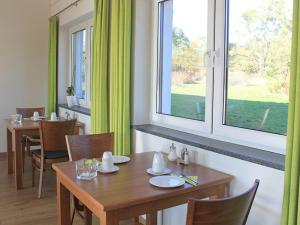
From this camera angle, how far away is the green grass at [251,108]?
1952 millimetres

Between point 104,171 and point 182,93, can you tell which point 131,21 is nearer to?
point 182,93

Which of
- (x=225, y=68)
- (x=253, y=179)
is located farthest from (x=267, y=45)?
(x=253, y=179)

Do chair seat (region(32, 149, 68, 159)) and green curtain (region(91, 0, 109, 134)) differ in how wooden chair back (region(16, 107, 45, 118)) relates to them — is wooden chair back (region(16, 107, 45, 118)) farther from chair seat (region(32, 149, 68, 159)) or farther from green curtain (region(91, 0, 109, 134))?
green curtain (region(91, 0, 109, 134))

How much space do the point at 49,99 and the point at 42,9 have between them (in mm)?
1449

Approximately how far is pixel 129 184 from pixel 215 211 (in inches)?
26.0

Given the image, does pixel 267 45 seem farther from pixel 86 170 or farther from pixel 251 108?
pixel 86 170

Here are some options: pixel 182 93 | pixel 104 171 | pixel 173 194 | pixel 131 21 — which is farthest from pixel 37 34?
pixel 173 194

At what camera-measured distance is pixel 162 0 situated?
2.88 metres

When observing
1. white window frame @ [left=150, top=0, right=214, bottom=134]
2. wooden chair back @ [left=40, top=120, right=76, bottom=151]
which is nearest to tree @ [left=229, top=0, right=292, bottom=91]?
white window frame @ [left=150, top=0, right=214, bottom=134]

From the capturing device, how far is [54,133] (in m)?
3.54

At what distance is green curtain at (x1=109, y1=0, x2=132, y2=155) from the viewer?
9.52 feet

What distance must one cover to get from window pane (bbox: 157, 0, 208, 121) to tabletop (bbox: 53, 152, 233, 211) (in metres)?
0.60

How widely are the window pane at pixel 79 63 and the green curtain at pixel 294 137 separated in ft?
12.2

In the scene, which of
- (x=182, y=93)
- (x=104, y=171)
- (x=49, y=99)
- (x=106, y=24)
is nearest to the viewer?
(x=104, y=171)
